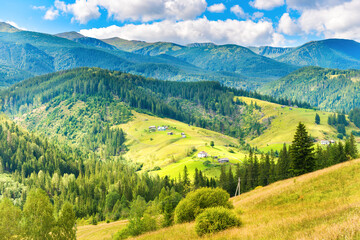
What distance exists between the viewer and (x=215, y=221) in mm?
22203

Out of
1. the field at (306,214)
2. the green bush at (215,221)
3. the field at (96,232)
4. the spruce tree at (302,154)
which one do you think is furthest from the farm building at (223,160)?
the green bush at (215,221)

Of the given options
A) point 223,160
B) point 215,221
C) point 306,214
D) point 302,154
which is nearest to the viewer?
point 306,214

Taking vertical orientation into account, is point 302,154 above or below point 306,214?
below

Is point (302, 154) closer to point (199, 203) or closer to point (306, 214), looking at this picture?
point (199, 203)

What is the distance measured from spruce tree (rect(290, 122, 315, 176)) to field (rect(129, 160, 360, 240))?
3901cm

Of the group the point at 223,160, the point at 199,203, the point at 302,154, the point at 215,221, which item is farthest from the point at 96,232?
the point at 223,160

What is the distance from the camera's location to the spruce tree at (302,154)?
74.9 m

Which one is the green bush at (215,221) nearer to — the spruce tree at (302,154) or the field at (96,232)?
the spruce tree at (302,154)

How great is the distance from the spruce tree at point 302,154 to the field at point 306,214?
3901 cm

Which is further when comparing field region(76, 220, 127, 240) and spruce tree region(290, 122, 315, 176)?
field region(76, 220, 127, 240)

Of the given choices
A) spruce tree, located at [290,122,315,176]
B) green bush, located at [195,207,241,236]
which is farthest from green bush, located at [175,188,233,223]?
spruce tree, located at [290,122,315,176]

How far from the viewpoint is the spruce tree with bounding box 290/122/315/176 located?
74.9 metres

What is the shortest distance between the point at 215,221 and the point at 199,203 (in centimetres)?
1156

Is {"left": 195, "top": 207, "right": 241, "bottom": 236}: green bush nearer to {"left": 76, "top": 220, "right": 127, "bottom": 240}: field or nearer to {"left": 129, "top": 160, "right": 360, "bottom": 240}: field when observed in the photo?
{"left": 129, "top": 160, "right": 360, "bottom": 240}: field
